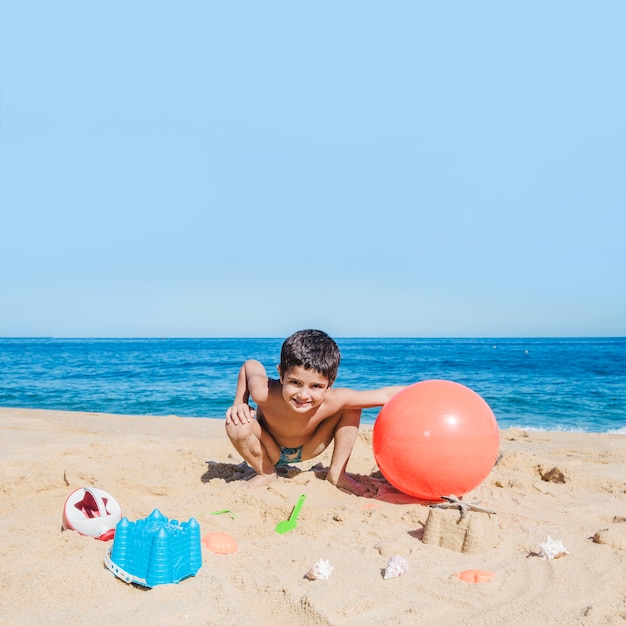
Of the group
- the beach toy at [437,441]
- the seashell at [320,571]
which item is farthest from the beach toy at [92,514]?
the beach toy at [437,441]

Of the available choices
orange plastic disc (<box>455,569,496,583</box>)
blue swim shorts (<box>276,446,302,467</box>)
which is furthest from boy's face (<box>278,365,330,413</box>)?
orange plastic disc (<box>455,569,496,583</box>)

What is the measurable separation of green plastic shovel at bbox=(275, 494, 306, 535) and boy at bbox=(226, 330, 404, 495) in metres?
0.69

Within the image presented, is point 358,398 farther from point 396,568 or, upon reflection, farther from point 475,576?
point 475,576

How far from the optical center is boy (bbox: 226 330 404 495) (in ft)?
13.4

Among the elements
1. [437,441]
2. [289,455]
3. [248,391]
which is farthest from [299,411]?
[437,441]

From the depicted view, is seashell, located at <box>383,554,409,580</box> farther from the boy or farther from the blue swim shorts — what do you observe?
the blue swim shorts

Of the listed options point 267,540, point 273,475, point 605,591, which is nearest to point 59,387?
point 273,475

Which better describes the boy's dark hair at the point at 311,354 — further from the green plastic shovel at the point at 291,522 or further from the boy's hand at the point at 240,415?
the green plastic shovel at the point at 291,522

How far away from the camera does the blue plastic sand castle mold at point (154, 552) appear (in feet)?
8.47

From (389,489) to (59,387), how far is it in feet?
46.5

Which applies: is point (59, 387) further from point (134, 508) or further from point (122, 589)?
point (122, 589)

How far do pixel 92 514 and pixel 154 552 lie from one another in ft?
3.30

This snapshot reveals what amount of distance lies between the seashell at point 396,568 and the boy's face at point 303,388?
4.75 ft

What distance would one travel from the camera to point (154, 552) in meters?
2.57
